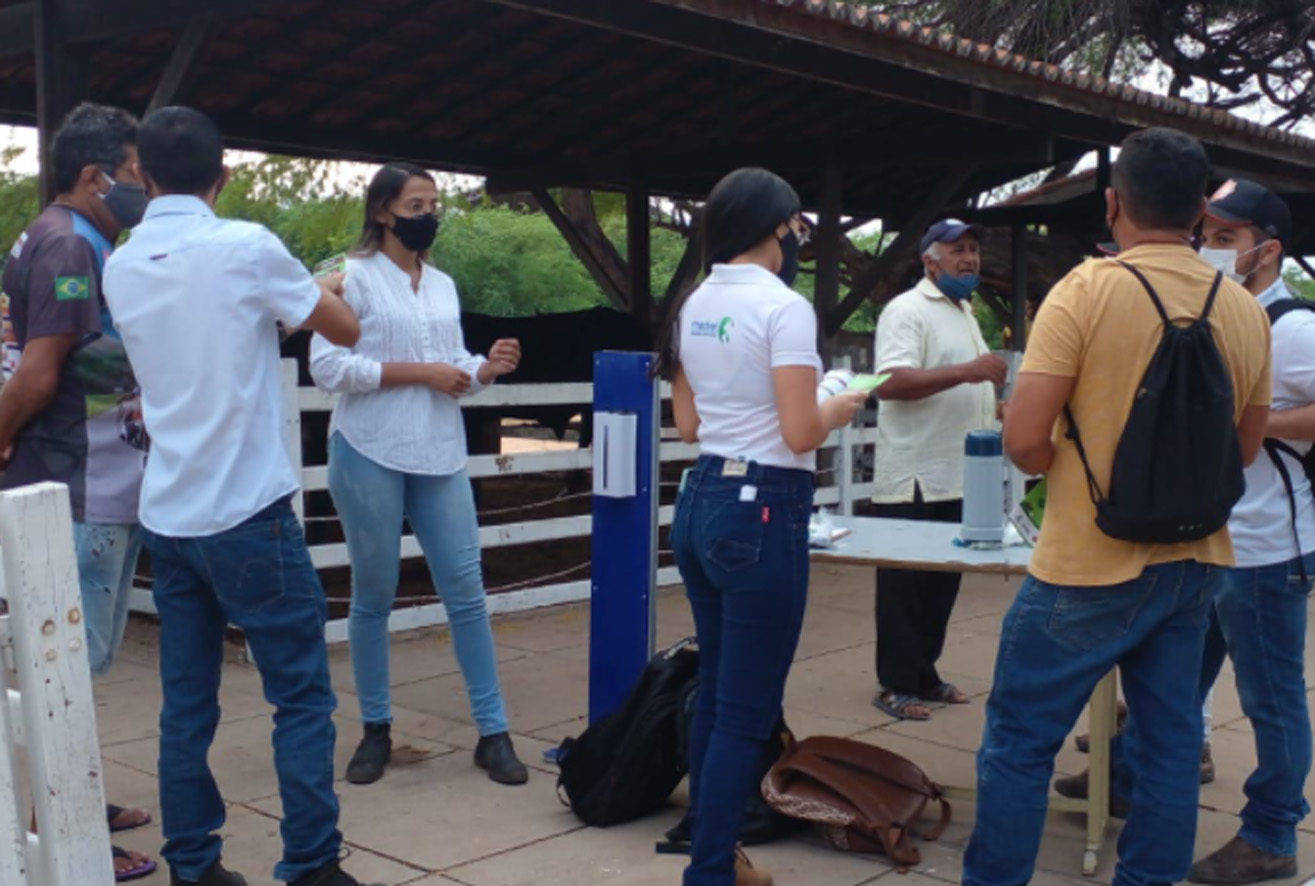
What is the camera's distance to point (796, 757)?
409 centimetres

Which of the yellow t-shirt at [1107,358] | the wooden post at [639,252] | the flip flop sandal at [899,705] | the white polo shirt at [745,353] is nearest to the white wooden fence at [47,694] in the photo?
the white polo shirt at [745,353]

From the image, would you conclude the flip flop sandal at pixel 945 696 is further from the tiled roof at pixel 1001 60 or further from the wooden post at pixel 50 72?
the wooden post at pixel 50 72

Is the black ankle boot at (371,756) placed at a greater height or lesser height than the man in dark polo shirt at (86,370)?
lesser

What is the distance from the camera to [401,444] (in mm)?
4488

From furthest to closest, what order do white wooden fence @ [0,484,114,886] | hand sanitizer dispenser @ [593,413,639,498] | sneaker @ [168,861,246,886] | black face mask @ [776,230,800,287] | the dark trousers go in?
the dark trousers < hand sanitizer dispenser @ [593,413,639,498] < black face mask @ [776,230,800,287] < sneaker @ [168,861,246,886] < white wooden fence @ [0,484,114,886]

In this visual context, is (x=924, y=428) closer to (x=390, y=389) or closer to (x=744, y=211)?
(x=390, y=389)

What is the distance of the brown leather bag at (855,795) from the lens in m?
3.95

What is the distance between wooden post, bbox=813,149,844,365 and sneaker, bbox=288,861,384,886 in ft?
21.7

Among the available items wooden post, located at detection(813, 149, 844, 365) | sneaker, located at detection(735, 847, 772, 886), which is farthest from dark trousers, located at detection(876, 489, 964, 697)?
wooden post, located at detection(813, 149, 844, 365)

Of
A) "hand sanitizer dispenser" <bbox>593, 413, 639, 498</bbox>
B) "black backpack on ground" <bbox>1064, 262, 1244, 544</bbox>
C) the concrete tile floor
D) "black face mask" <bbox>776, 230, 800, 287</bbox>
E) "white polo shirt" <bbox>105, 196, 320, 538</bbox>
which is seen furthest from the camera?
"hand sanitizer dispenser" <bbox>593, 413, 639, 498</bbox>

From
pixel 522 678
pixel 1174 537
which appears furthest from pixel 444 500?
pixel 1174 537

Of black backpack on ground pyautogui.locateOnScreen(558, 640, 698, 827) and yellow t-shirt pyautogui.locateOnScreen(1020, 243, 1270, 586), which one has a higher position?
yellow t-shirt pyautogui.locateOnScreen(1020, 243, 1270, 586)

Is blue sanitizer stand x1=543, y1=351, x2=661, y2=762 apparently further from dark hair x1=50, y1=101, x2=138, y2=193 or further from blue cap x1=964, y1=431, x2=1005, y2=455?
dark hair x1=50, y1=101, x2=138, y2=193

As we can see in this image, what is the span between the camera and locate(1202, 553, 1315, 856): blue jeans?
3709 millimetres
